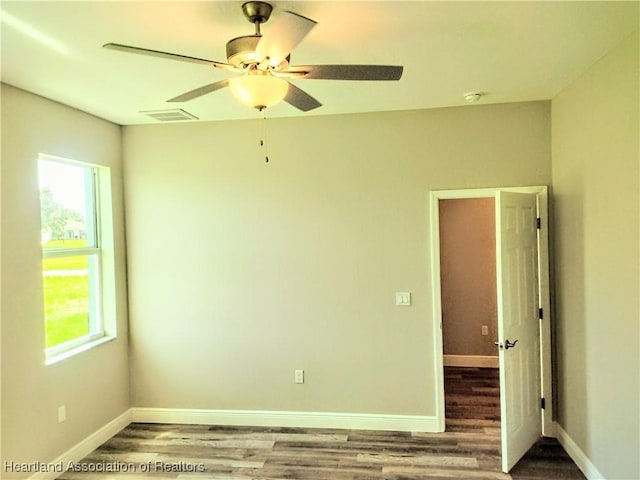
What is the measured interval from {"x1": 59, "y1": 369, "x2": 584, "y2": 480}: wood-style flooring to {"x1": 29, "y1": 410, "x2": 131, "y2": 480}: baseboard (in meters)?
0.06

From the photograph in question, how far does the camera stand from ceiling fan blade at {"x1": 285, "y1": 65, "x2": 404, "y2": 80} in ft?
5.87

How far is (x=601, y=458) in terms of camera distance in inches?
108

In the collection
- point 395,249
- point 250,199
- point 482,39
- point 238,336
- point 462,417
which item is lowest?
point 462,417

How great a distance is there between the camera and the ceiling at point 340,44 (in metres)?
1.96

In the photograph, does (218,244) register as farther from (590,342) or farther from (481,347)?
(481,347)

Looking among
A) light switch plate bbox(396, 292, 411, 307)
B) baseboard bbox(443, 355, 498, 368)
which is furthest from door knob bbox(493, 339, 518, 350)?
baseboard bbox(443, 355, 498, 368)

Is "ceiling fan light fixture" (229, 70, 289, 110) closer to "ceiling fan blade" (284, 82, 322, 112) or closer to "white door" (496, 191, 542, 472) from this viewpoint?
"ceiling fan blade" (284, 82, 322, 112)

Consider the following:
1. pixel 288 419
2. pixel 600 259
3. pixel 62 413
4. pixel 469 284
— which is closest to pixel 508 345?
pixel 600 259

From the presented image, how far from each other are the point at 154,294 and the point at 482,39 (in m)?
3.30

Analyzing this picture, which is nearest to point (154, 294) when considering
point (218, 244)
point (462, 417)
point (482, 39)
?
point (218, 244)

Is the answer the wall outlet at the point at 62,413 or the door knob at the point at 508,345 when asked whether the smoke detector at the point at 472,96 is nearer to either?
the door knob at the point at 508,345

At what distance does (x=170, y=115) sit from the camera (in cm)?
362

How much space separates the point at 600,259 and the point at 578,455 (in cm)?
143

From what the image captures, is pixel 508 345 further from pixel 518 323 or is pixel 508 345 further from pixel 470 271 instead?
pixel 470 271
